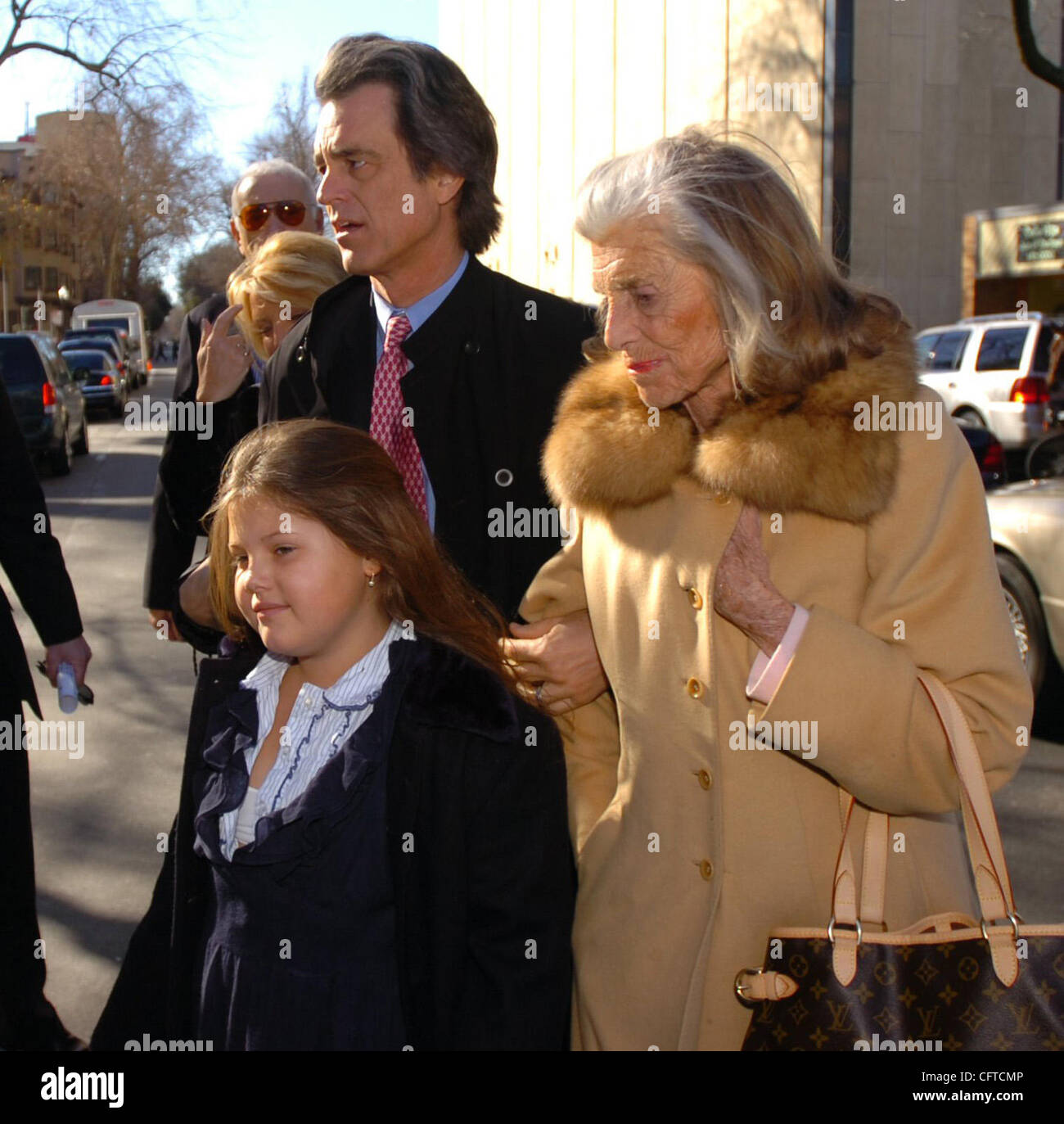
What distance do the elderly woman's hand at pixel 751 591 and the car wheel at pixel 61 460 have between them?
19.6 metres

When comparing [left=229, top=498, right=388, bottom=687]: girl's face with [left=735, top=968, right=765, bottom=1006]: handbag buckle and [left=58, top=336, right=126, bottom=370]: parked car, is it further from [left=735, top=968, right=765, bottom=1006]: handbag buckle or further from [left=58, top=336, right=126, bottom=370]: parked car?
[left=58, top=336, right=126, bottom=370]: parked car

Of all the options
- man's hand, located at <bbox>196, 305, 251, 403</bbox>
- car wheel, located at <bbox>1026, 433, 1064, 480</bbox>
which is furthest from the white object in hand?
car wheel, located at <bbox>1026, 433, 1064, 480</bbox>

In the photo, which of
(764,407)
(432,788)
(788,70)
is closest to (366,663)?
(432,788)

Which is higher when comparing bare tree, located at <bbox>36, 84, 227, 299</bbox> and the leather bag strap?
bare tree, located at <bbox>36, 84, 227, 299</bbox>

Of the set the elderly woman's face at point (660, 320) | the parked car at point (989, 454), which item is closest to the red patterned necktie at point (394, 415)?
the elderly woman's face at point (660, 320)

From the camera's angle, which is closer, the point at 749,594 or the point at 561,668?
the point at 749,594

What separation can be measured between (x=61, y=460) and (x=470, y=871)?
19.9 metres

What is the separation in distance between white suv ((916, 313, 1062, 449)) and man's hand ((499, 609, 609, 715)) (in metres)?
16.5

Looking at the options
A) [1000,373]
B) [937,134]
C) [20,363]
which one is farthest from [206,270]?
[1000,373]

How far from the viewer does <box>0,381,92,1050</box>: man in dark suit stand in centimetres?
367

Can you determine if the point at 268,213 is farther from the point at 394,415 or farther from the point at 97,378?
the point at 97,378

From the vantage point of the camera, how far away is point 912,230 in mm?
25594

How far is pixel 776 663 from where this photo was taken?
2.09 meters
